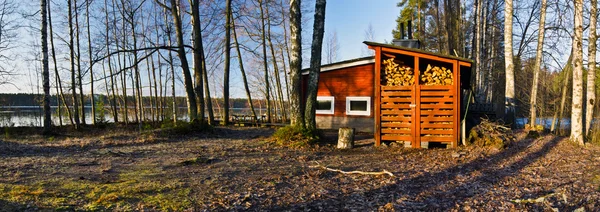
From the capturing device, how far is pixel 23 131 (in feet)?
42.5

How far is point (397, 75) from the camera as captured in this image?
9.53m

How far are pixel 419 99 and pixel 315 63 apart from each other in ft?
9.99

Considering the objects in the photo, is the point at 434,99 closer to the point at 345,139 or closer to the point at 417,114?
the point at 417,114

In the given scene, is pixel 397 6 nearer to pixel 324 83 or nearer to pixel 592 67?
pixel 324 83

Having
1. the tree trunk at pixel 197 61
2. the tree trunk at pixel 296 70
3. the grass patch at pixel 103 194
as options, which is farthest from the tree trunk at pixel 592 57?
the tree trunk at pixel 197 61

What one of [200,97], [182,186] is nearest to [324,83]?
[200,97]

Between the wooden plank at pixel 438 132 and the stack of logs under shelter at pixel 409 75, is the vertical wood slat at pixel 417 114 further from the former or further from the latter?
the stack of logs under shelter at pixel 409 75

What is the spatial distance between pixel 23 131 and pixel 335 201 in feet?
46.0

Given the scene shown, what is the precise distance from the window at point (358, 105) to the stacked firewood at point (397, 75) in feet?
16.1

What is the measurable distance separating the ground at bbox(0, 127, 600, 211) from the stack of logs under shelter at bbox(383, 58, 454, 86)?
1.85 m

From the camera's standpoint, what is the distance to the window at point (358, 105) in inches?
573

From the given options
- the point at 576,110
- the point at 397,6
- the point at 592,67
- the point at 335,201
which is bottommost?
the point at 335,201

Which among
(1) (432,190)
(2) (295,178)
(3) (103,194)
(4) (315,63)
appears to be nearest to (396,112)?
(4) (315,63)

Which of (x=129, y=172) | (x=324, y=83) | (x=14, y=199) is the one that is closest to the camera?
(x=14, y=199)
